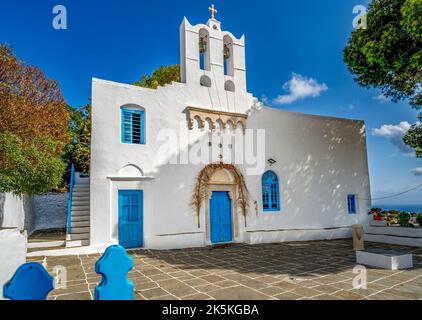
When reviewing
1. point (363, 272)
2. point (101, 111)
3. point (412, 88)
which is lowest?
point (363, 272)

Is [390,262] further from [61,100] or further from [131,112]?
[61,100]

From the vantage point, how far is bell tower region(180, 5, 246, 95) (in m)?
10.4

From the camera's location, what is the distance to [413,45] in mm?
7859

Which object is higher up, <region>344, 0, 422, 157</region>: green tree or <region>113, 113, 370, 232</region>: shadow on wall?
<region>344, 0, 422, 157</region>: green tree

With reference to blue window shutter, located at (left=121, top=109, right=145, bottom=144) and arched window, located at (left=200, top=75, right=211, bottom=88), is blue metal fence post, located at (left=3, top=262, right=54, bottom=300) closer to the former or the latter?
blue window shutter, located at (left=121, top=109, right=145, bottom=144)

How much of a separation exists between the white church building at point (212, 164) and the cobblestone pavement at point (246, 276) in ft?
4.29

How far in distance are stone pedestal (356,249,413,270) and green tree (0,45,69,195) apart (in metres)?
8.74

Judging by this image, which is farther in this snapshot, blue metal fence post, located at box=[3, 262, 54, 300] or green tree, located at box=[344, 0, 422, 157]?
green tree, located at box=[344, 0, 422, 157]

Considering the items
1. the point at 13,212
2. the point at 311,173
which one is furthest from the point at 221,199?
the point at 13,212

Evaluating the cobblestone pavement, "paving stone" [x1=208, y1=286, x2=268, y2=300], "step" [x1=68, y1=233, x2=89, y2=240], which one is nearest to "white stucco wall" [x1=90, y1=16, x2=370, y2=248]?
"step" [x1=68, y1=233, x2=89, y2=240]

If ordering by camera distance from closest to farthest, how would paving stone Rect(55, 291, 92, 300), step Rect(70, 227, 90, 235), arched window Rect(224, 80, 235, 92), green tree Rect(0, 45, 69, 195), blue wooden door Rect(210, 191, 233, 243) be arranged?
paving stone Rect(55, 291, 92, 300), green tree Rect(0, 45, 69, 195), step Rect(70, 227, 90, 235), blue wooden door Rect(210, 191, 233, 243), arched window Rect(224, 80, 235, 92)

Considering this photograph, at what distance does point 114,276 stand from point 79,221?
291 inches
